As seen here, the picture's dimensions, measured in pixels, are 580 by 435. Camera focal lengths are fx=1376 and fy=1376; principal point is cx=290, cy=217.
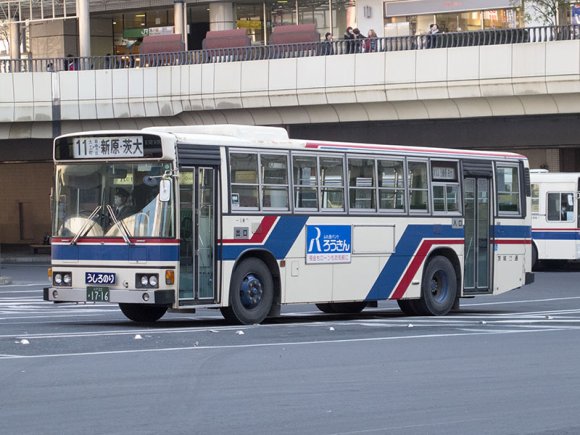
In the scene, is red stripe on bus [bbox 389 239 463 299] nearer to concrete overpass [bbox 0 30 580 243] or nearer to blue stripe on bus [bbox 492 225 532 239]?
blue stripe on bus [bbox 492 225 532 239]

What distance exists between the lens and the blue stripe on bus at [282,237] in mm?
19906

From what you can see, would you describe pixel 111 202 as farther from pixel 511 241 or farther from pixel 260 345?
pixel 511 241

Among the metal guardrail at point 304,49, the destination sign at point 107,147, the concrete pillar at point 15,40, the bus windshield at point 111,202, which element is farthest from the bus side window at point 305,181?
the concrete pillar at point 15,40

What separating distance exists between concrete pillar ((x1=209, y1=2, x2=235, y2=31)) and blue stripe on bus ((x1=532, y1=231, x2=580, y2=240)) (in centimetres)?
2030

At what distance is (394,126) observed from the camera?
46094 mm

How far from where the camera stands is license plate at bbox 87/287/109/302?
1891 cm

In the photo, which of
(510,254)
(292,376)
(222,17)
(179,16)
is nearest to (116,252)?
(292,376)

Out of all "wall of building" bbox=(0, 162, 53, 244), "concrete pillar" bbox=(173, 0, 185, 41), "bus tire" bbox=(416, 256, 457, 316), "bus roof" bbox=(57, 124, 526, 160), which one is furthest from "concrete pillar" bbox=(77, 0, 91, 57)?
"bus roof" bbox=(57, 124, 526, 160)

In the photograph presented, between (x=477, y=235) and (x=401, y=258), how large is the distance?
2115 millimetres

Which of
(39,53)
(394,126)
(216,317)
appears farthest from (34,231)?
(216,317)

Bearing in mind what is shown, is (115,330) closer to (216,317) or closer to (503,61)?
(216,317)

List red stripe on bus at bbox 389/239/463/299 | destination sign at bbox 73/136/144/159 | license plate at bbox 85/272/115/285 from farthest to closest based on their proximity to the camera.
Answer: red stripe on bus at bbox 389/239/463/299 → destination sign at bbox 73/136/144/159 → license plate at bbox 85/272/115/285

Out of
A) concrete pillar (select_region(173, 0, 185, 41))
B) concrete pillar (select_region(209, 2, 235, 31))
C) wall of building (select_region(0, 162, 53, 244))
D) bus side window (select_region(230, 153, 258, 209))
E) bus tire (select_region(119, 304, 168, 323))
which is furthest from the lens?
wall of building (select_region(0, 162, 53, 244))

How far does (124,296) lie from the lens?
1878cm
